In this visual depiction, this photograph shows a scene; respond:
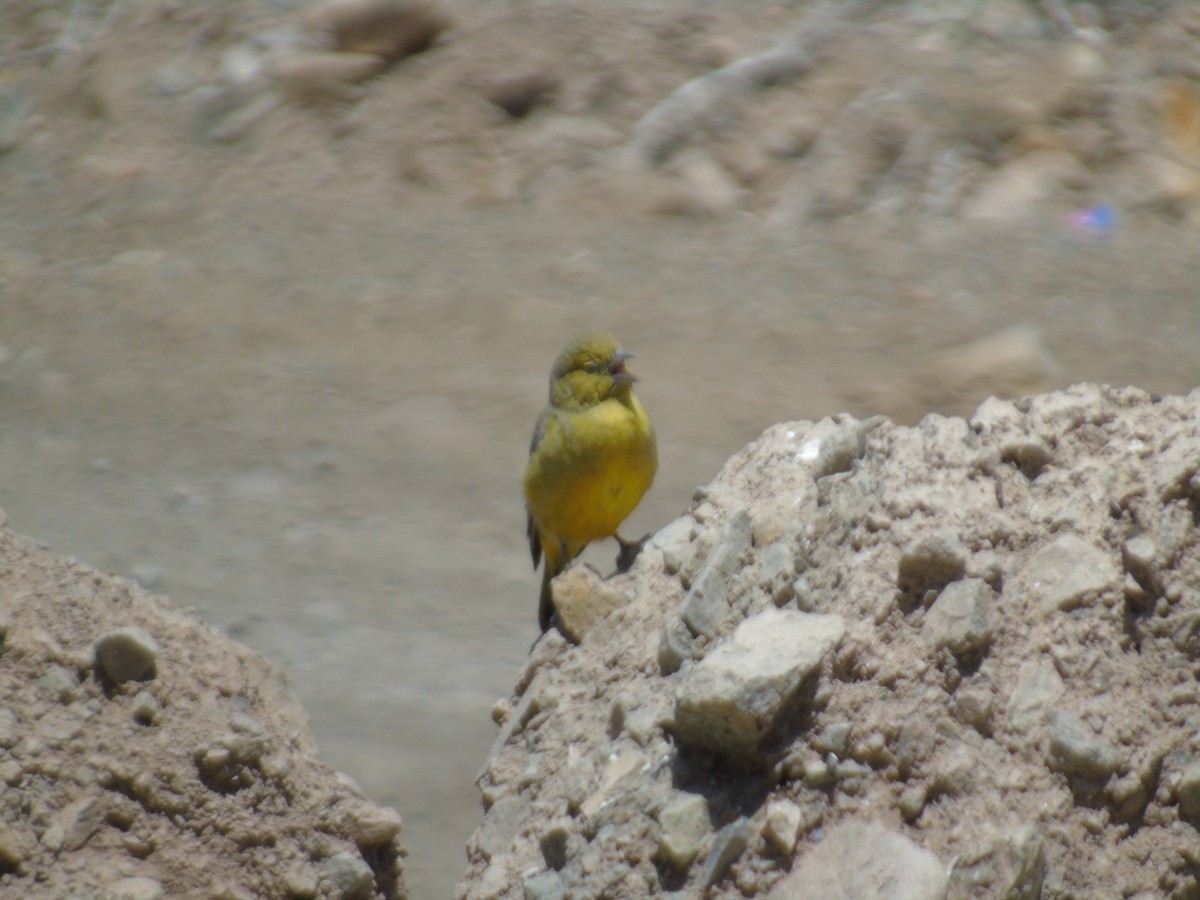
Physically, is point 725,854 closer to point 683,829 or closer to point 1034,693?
point 683,829

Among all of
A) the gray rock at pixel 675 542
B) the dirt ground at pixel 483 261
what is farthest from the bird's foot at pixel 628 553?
the dirt ground at pixel 483 261

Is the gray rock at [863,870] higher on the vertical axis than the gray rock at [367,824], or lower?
higher

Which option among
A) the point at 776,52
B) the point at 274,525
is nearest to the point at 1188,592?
the point at 274,525

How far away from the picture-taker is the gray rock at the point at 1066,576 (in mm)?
2531

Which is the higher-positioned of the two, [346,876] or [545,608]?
[346,876]

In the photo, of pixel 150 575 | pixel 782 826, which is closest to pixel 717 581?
pixel 782 826

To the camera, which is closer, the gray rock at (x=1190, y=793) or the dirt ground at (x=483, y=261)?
the gray rock at (x=1190, y=793)

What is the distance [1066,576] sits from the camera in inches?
101

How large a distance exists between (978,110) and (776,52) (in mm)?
1503

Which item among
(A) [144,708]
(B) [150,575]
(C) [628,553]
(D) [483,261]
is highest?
(A) [144,708]

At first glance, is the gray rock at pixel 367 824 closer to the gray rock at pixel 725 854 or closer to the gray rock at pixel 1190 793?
the gray rock at pixel 725 854

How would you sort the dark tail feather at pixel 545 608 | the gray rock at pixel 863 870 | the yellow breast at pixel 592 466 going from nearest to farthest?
the gray rock at pixel 863 870, the yellow breast at pixel 592 466, the dark tail feather at pixel 545 608

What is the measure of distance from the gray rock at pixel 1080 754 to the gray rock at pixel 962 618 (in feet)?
0.69

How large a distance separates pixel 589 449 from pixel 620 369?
0.33m
